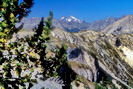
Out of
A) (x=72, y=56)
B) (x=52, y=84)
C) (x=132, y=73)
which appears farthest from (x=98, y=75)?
(x=132, y=73)

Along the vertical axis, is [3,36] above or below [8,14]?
below

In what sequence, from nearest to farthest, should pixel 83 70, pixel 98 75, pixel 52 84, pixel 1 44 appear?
pixel 1 44
pixel 52 84
pixel 83 70
pixel 98 75

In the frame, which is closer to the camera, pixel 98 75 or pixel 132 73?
pixel 98 75

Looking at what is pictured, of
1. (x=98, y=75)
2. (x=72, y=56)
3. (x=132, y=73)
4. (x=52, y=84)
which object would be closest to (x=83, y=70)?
(x=72, y=56)

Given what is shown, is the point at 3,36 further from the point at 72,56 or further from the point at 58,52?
the point at 72,56

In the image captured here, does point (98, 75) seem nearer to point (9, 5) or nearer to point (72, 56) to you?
point (72, 56)

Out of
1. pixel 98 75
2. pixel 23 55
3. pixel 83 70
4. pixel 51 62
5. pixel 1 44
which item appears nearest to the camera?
pixel 1 44

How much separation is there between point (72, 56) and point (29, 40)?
66.7 m

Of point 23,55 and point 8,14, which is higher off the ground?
point 8,14

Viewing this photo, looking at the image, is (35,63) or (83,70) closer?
(35,63)

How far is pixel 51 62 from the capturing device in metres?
19.4

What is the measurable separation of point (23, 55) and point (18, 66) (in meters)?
0.76

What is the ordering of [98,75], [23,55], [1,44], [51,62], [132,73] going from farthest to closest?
[132,73] → [98,75] → [51,62] → [23,55] → [1,44]

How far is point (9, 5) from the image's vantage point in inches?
650
